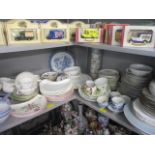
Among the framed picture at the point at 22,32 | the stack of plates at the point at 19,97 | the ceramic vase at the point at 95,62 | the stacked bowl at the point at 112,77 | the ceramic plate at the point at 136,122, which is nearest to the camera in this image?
the ceramic plate at the point at 136,122

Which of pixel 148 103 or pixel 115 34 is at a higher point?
pixel 115 34

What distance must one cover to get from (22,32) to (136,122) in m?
0.87

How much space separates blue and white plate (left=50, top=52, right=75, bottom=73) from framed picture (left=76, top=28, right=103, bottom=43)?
31 centimetres

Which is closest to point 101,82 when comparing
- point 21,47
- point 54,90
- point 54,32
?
point 54,90

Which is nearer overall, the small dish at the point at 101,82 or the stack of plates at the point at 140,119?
the stack of plates at the point at 140,119

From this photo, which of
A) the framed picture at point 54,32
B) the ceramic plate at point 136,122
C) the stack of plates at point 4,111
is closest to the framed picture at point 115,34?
the framed picture at point 54,32

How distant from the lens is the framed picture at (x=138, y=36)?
2.43 feet

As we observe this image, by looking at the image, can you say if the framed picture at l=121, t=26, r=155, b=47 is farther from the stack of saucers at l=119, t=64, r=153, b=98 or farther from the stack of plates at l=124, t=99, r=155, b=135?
the stack of plates at l=124, t=99, r=155, b=135

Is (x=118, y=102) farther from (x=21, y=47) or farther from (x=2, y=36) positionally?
(x=2, y=36)

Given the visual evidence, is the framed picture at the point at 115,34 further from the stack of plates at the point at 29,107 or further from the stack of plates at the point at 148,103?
the stack of plates at the point at 29,107

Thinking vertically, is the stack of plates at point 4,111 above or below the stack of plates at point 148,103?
below

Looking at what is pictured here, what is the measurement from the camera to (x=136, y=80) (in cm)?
90

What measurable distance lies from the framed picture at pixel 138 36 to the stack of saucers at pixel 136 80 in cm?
20

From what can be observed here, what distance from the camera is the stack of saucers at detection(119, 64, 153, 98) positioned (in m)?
0.89
